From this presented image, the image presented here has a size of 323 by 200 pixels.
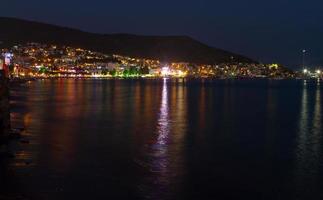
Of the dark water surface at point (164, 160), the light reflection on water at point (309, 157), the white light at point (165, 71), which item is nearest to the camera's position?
the dark water surface at point (164, 160)

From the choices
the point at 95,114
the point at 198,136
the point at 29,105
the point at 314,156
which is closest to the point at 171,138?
the point at 198,136

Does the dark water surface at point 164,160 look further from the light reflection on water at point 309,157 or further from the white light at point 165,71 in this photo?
the white light at point 165,71

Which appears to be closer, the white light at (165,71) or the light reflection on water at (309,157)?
the light reflection on water at (309,157)

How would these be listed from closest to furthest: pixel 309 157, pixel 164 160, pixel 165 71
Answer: pixel 164 160 → pixel 309 157 → pixel 165 71

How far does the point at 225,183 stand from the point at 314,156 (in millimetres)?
5444

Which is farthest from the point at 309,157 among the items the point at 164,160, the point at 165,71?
the point at 165,71

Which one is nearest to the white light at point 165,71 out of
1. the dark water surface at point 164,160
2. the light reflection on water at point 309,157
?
the light reflection on water at point 309,157

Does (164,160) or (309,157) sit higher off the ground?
(164,160)

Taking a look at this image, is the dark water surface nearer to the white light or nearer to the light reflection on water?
the light reflection on water

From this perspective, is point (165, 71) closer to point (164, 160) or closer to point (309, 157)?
point (309, 157)

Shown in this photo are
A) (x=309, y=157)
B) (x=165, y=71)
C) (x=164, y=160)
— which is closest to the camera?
(x=164, y=160)

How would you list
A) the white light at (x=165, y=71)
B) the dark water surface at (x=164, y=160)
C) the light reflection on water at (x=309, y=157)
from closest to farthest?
the dark water surface at (x=164, y=160) < the light reflection on water at (x=309, y=157) < the white light at (x=165, y=71)

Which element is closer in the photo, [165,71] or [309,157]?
[309,157]

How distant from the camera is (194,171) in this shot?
14703mm
